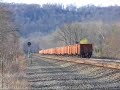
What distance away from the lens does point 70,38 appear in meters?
136

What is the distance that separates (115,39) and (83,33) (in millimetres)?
56570

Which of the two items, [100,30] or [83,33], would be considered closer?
[100,30]

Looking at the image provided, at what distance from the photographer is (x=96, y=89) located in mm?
15578

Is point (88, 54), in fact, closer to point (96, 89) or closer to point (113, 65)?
point (113, 65)

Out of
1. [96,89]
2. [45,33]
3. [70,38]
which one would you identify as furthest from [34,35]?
[96,89]

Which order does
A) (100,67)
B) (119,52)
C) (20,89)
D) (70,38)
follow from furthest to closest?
1. (70,38)
2. (119,52)
3. (100,67)
4. (20,89)

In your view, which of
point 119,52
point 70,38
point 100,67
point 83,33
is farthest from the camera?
point 70,38

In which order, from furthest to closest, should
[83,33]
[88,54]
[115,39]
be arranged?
[83,33]
[115,39]
[88,54]

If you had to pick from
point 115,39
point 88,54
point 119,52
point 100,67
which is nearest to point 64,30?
point 115,39

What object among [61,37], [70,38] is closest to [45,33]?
[61,37]

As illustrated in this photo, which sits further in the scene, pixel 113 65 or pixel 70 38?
pixel 70 38

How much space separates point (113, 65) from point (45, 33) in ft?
564

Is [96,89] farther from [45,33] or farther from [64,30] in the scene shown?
[45,33]

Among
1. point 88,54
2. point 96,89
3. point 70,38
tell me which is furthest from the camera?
point 70,38
